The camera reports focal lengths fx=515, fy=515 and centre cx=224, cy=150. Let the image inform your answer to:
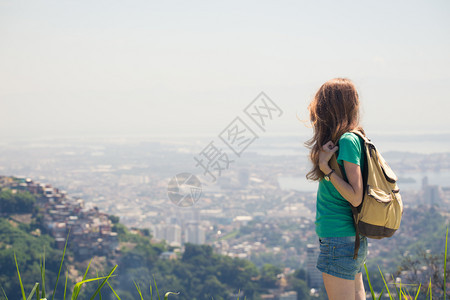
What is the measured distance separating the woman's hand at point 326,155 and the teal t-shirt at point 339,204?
0.03 metres

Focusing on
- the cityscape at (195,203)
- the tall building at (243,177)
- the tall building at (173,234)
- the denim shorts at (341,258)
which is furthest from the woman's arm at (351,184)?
the tall building at (243,177)

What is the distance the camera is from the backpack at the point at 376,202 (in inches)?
48.8

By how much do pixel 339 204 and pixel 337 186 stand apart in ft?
0.24

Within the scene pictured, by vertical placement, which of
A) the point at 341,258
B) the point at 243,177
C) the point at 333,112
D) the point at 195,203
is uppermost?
the point at 333,112

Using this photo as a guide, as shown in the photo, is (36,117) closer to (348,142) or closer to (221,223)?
(221,223)

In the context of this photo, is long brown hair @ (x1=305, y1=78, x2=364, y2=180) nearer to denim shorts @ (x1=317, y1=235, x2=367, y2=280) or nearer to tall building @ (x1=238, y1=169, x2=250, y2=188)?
denim shorts @ (x1=317, y1=235, x2=367, y2=280)

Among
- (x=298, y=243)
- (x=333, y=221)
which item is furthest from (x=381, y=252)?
(x=333, y=221)

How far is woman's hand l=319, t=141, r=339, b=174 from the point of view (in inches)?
50.6

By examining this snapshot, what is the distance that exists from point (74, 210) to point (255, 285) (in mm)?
9449

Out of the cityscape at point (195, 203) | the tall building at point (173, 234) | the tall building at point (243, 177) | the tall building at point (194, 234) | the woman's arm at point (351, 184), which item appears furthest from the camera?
the tall building at point (243, 177)

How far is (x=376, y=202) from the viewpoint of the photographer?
1.24 m

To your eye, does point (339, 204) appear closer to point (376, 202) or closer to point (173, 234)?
point (376, 202)

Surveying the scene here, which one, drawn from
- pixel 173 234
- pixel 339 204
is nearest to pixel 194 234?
pixel 173 234

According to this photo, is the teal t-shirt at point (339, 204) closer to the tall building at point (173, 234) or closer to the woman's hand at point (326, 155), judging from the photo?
the woman's hand at point (326, 155)
